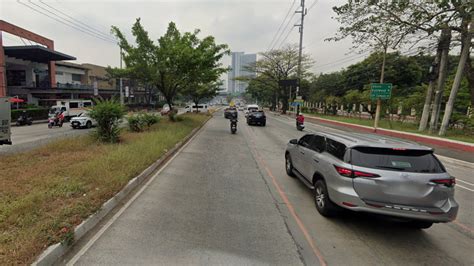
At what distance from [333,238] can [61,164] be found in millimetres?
7226

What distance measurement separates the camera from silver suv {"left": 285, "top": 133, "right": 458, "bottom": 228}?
371 centimetres

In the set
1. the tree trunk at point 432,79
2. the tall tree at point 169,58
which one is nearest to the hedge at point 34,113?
the tall tree at point 169,58

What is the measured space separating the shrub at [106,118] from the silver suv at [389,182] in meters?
9.56

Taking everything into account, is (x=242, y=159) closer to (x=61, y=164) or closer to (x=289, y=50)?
(x=61, y=164)

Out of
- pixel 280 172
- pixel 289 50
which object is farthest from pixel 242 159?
pixel 289 50

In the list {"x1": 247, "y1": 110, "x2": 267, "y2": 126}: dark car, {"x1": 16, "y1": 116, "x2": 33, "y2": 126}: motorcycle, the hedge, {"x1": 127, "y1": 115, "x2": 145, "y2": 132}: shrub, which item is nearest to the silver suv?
{"x1": 127, "y1": 115, "x2": 145, "y2": 132}: shrub

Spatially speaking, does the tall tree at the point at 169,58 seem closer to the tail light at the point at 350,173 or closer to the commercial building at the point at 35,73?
the tail light at the point at 350,173

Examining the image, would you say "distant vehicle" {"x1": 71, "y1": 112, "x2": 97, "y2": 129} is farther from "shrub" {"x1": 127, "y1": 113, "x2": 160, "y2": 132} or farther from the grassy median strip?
the grassy median strip

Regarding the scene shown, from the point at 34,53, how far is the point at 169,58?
28.4 metres

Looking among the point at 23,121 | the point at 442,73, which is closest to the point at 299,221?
the point at 442,73

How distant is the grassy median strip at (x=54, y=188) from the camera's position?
10.9 feet

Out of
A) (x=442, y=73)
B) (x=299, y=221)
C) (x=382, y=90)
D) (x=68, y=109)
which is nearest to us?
(x=299, y=221)

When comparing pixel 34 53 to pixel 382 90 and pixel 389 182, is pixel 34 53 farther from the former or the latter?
pixel 389 182

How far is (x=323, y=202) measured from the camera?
4.65 meters
